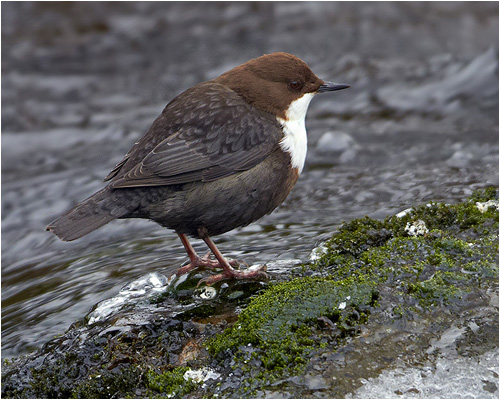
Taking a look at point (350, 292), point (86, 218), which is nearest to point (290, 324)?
point (350, 292)

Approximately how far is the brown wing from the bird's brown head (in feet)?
0.32

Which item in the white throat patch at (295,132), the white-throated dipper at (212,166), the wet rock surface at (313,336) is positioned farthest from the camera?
the white throat patch at (295,132)

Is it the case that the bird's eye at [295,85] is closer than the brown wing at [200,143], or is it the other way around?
the brown wing at [200,143]

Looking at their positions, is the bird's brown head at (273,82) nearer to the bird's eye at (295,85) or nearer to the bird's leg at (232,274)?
the bird's eye at (295,85)

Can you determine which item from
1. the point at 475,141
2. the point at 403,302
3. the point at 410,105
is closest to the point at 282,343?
the point at 403,302

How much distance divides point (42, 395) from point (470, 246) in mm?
2339

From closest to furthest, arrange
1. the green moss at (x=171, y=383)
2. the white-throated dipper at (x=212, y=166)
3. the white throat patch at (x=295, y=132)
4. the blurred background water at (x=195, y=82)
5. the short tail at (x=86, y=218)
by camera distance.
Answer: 1. the green moss at (x=171, y=383)
2. the short tail at (x=86, y=218)
3. the white-throated dipper at (x=212, y=166)
4. the white throat patch at (x=295, y=132)
5. the blurred background water at (x=195, y=82)

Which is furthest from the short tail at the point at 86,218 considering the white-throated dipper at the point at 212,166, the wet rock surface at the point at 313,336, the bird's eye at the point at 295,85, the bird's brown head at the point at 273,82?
the bird's eye at the point at 295,85

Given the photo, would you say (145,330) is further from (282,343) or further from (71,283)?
(71,283)

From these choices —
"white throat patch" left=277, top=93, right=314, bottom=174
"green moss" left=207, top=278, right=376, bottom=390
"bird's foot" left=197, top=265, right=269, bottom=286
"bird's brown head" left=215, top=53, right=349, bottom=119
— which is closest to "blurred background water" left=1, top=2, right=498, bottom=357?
"bird's foot" left=197, top=265, right=269, bottom=286

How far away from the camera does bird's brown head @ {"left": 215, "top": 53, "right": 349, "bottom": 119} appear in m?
4.16

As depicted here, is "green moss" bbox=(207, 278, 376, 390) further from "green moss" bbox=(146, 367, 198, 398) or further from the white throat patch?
the white throat patch

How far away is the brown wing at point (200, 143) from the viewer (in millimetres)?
3775

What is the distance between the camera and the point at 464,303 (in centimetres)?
304
